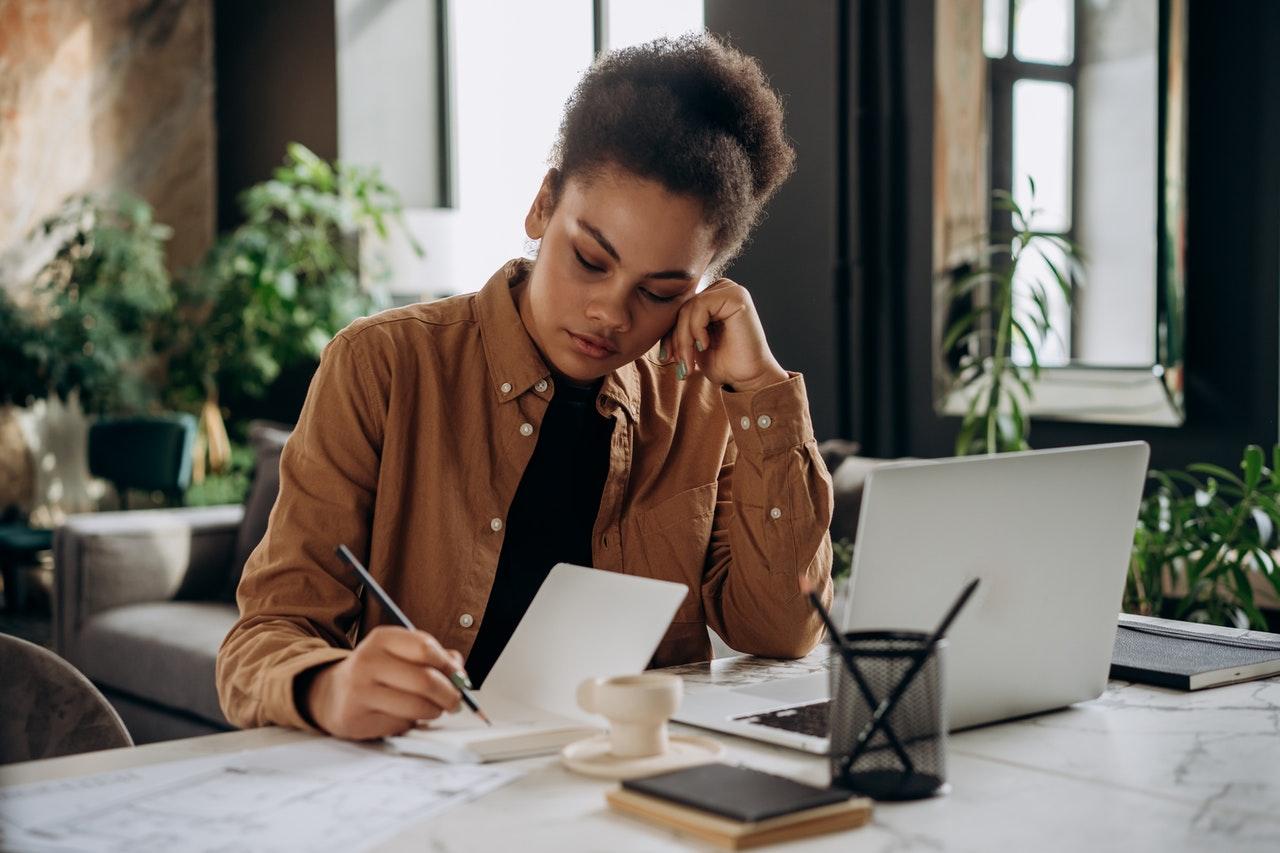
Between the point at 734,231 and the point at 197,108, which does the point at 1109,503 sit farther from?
the point at 197,108

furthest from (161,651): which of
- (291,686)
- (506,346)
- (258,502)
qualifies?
(291,686)

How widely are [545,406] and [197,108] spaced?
241 inches

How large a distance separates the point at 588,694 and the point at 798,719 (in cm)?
22

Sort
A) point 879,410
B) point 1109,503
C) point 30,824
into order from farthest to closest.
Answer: point 879,410 → point 1109,503 → point 30,824

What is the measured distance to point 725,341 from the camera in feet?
5.06

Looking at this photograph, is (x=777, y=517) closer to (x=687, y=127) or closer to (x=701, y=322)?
(x=701, y=322)

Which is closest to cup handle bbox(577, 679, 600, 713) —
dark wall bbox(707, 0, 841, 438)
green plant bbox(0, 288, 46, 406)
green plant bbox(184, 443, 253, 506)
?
dark wall bbox(707, 0, 841, 438)

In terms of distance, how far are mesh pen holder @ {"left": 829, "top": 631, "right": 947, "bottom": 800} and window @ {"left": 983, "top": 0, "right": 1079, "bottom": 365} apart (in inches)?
95.3

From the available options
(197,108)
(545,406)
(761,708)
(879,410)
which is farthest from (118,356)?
(761,708)

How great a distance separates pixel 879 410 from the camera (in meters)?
3.86

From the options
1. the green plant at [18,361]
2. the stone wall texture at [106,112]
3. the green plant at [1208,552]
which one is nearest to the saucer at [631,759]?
the green plant at [1208,552]

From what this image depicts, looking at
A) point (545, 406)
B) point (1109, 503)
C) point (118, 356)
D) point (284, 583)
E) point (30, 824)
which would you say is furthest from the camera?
point (118, 356)

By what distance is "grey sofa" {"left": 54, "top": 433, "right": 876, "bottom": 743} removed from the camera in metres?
3.36

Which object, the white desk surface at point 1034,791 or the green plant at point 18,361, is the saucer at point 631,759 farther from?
the green plant at point 18,361
